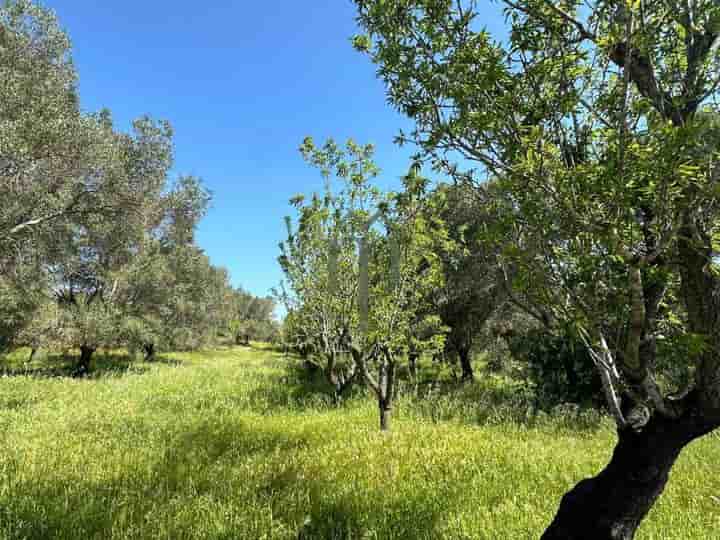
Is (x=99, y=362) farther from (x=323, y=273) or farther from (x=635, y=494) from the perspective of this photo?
(x=635, y=494)

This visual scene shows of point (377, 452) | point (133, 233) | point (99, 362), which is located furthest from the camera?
point (99, 362)

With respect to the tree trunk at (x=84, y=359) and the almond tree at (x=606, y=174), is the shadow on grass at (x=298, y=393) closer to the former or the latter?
the almond tree at (x=606, y=174)

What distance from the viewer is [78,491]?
5410 millimetres

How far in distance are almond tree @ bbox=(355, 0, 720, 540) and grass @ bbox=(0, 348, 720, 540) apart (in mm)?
2162

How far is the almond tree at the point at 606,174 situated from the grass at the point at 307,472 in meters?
2.16

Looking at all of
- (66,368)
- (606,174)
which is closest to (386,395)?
(606,174)

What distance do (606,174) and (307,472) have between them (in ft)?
20.7

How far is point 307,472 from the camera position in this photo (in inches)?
234

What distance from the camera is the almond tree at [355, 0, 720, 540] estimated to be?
2232 millimetres

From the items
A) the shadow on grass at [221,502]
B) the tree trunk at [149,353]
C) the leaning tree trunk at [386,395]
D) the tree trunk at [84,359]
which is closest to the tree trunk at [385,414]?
the leaning tree trunk at [386,395]

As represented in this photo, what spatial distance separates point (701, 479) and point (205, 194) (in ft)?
90.8

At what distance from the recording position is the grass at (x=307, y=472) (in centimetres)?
441

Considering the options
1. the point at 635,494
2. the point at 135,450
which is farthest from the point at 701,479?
the point at 135,450

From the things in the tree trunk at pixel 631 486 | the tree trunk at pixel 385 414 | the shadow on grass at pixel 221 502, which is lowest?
the shadow on grass at pixel 221 502
